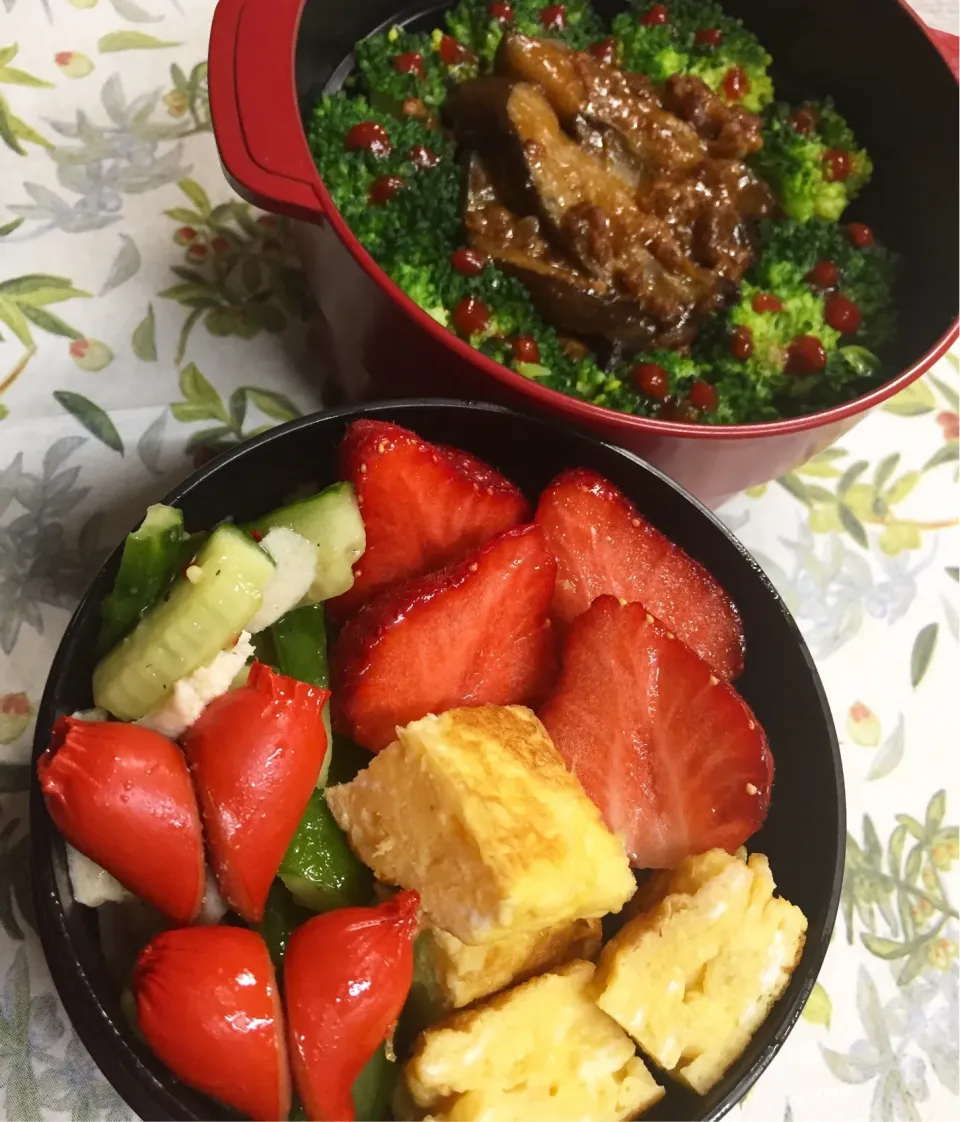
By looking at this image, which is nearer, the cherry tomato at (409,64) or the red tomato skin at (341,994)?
the red tomato skin at (341,994)

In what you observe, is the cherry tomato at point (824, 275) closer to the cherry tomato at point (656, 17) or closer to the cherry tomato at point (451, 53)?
the cherry tomato at point (656, 17)

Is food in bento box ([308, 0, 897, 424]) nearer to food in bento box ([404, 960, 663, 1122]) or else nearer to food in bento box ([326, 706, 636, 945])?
food in bento box ([326, 706, 636, 945])

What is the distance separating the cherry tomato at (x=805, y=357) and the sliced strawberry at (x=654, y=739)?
0.46m

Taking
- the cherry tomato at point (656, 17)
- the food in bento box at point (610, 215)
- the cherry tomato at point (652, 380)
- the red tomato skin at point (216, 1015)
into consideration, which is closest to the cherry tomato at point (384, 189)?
the food in bento box at point (610, 215)

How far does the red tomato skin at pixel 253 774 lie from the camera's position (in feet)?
2.15

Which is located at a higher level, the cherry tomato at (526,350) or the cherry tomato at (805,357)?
the cherry tomato at (805,357)

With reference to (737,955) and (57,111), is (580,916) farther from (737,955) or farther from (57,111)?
(57,111)

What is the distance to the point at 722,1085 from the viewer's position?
28.3 inches

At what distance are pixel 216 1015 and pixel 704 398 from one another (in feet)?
2.49

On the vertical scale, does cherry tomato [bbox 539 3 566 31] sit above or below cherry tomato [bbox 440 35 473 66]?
above

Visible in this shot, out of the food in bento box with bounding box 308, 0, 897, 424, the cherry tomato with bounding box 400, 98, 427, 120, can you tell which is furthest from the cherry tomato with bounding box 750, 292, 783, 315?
the cherry tomato with bounding box 400, 98, 427, 120

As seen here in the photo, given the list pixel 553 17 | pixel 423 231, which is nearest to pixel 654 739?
pixel 423 231

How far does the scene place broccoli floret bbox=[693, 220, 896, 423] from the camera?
1.10m

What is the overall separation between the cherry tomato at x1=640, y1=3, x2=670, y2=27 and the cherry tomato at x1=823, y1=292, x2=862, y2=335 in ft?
1.42
